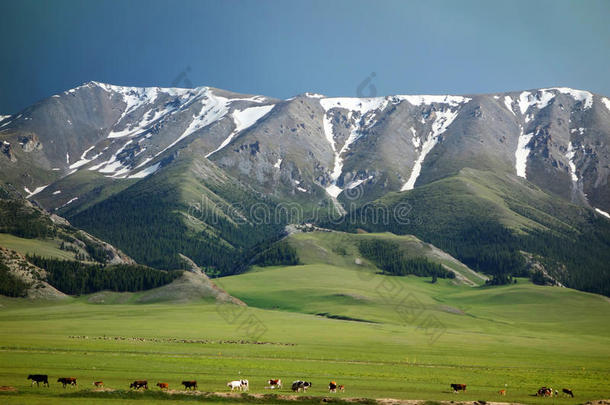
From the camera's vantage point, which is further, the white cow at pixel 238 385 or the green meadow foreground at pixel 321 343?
the green meadow foreground at pixel 321 343

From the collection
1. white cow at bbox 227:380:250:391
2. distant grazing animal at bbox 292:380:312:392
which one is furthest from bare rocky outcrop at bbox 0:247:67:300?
distant grazing animal at bbox 292:380:312:392

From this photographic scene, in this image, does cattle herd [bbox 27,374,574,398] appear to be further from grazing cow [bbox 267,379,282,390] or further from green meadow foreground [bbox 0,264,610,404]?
green meadow foreground [bbox 0,264,610,404]

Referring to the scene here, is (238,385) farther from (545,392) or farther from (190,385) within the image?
(545,392)

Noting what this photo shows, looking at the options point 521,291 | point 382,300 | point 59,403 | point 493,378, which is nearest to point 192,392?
point 59,403

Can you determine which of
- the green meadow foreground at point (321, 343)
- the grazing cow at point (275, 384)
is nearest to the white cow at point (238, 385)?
the green meadow foreground at point (321, 343)

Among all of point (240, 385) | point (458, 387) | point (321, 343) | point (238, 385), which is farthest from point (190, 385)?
point (321, 343)

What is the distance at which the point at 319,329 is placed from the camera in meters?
112

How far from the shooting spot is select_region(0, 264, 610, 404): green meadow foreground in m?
46.9

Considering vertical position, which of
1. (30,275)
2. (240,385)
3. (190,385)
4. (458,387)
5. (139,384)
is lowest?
(458,387)

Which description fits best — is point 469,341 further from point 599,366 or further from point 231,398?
point 231,398

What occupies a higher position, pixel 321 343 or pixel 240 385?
pixel 240 385

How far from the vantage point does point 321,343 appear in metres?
89.1

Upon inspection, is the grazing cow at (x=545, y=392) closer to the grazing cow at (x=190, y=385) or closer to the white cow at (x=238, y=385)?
the white cow at (x=238, y=385)

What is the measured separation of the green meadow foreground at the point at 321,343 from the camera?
154ft
